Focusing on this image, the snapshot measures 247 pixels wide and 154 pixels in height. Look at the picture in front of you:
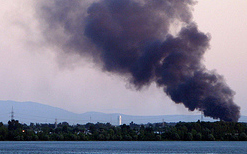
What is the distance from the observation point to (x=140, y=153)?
289ft

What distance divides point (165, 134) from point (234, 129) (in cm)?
1892

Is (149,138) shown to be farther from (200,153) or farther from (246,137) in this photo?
(200,153)

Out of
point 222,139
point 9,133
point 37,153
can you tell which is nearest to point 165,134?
point 222,139

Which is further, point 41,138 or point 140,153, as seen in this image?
point 41,138

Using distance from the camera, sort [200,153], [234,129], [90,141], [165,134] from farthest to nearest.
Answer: [90,141]
[165,134]
[234,129]
[200,153]

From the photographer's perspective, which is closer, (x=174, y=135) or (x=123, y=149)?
(x=123, y=149)

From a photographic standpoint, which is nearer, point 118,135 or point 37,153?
point 37,153

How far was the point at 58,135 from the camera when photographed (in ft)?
454

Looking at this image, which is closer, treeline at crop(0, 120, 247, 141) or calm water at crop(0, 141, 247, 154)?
calm water at crop(0, 141, 247, 154)

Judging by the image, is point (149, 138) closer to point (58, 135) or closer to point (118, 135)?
point (118, 135)

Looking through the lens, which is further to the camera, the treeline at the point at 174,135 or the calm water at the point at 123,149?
the treeline at the point at 174,135

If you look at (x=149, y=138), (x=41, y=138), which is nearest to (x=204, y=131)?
(x=149, y=138)

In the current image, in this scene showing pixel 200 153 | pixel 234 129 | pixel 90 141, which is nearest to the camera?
pixel 200 153

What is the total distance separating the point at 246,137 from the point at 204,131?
1081 centimetres
